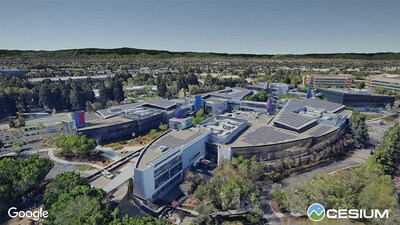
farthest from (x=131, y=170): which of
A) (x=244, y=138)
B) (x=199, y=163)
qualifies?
(x=244, y=138)

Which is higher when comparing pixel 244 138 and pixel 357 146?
pixel 244 138

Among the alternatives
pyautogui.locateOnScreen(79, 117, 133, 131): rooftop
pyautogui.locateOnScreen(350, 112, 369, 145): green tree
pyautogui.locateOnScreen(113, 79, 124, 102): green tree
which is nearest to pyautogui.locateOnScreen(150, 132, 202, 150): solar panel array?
pyautogui.locateOnScreen(79, 117, 133, 131): rooftop

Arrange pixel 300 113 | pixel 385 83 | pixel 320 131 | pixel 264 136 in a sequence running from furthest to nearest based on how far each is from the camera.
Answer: pixel 385 83 < pixel 300 113 < pixel 320 131 < pixel 264 136

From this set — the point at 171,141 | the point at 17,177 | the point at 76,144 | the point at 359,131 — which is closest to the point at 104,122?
the point at 76,144

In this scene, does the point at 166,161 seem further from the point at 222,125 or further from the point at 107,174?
the point at 222,125

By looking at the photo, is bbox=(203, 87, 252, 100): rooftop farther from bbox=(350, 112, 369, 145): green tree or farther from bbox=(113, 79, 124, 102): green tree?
bbox=(350, 112, 369, 145): green tree

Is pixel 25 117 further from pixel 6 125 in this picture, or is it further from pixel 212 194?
pixel 212 194

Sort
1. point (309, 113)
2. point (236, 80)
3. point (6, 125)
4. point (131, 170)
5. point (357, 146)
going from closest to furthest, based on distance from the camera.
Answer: point (131, 170) < point (357, 146) < point (309, 113) < point (6, 125) < point (236, 80)

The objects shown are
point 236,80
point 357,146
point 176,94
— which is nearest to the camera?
point 357,146

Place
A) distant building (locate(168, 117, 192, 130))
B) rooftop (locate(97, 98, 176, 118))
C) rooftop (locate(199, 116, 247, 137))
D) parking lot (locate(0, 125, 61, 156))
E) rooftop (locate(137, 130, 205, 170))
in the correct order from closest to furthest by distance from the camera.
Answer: rooftop (locate(137, 130, 205, 170)) < rooftop (locate(199, 116, 247, 137)) < distant building (locate(168, 117, 192, 130)) < parking lot (locate(0, 125, 61, 156)) < rooftop (locate(97, 98, 176, 118))
